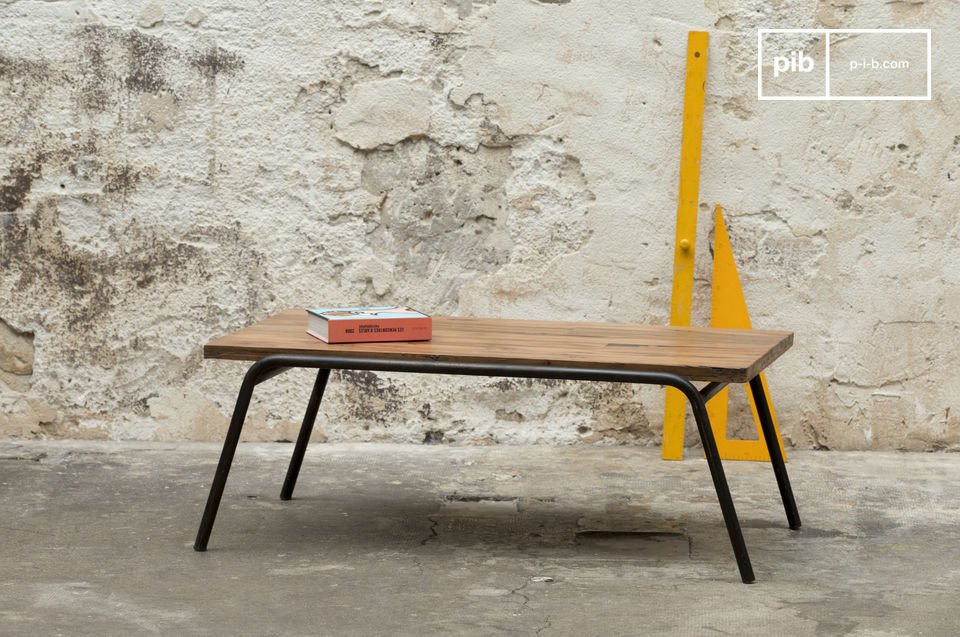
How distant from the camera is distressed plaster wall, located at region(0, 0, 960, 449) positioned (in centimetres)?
437

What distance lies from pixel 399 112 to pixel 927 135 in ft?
5.88

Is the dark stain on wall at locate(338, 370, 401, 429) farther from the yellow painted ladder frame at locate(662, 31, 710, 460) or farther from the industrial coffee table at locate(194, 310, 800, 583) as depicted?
the industrial coffee table at locate(194, 310, 800, 583)

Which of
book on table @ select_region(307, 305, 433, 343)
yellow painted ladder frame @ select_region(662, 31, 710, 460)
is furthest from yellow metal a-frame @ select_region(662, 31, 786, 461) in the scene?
book on table @ select_region(307, 305, 433, 343)

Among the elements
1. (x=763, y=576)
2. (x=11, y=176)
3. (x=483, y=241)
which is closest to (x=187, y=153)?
(x=11, y=176)

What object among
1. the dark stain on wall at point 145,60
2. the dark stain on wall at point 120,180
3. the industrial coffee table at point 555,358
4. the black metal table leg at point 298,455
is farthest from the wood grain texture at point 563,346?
the dark stain on wall at point 145,60

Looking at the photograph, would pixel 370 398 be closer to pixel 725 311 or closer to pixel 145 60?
pixel 725 311

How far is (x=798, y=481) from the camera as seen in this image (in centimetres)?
400

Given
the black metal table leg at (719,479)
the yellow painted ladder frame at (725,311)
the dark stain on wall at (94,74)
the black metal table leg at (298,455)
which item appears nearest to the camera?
the black metal table leg at (719,479)

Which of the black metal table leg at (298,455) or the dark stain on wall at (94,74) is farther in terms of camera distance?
the dark stain on wall at (94,74)

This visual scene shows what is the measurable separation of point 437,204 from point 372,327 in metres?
1.43

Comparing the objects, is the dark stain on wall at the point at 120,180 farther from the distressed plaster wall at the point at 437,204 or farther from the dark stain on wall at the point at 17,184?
the dark stain on wall at the point at 17,184

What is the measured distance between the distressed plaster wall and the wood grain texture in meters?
0.94

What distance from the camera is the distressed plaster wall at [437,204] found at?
4.37m

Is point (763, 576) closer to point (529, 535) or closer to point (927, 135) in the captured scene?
point (529, 535)
